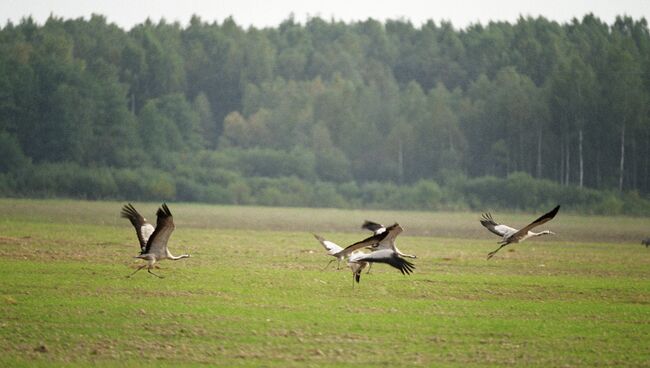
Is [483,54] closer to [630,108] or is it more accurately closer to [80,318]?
[630,108]

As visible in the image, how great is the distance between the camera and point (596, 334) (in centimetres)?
1634

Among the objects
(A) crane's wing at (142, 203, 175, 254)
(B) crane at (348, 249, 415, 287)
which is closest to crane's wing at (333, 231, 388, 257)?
(B) crane at (348, 249, 415, 287)

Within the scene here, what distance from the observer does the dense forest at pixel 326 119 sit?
78875 mm

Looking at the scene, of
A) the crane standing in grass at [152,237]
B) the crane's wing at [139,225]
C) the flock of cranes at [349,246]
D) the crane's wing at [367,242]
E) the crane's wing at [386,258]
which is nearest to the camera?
the crane's wing at [367,242]

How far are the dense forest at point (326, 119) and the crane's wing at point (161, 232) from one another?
5364 cm

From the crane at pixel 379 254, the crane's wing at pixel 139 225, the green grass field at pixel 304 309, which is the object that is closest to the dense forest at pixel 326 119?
the green grass field at pixel 304 309

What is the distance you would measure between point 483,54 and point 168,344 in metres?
98.4

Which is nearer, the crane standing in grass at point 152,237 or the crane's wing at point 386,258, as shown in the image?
the crane's wing at point 386,258

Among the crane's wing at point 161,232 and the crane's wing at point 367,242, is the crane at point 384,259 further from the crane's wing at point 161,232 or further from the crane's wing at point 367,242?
the crane's wing at point 161,232

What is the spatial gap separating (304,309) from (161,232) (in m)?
3.34

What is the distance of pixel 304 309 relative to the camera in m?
17.9

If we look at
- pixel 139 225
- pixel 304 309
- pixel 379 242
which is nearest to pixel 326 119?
pixel 139 225

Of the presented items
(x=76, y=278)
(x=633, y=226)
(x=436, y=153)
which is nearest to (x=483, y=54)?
(x=436, y=153)

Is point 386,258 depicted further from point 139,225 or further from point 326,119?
point 326,119
